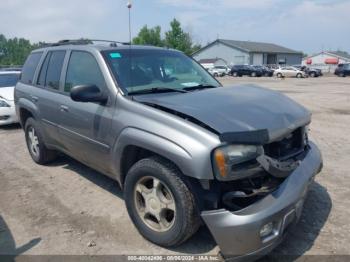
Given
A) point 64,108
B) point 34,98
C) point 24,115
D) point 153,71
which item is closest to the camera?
point 153,71

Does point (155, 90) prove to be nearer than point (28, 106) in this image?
Yes

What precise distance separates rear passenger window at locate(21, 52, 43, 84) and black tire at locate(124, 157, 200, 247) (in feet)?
10.2

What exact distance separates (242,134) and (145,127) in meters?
0.93

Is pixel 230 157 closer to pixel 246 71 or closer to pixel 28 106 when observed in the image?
pixel 28 106

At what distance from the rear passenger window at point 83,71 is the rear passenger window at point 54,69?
26cm

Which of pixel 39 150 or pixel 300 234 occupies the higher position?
pixel 39 150

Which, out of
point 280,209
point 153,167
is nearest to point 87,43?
point 153,167

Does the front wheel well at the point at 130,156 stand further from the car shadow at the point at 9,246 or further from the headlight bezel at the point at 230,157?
the car shadow at the point at 9,246

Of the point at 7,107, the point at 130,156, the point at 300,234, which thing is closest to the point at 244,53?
the point at 7,107

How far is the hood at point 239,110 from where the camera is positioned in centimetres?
299

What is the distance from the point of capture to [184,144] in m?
2.94

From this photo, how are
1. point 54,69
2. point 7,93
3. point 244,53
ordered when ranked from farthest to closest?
point 244,53
point 7,93
point 54,69

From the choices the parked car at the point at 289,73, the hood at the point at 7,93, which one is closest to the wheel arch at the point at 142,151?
the hood at the point at 7,93

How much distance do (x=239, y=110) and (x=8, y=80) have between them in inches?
355
